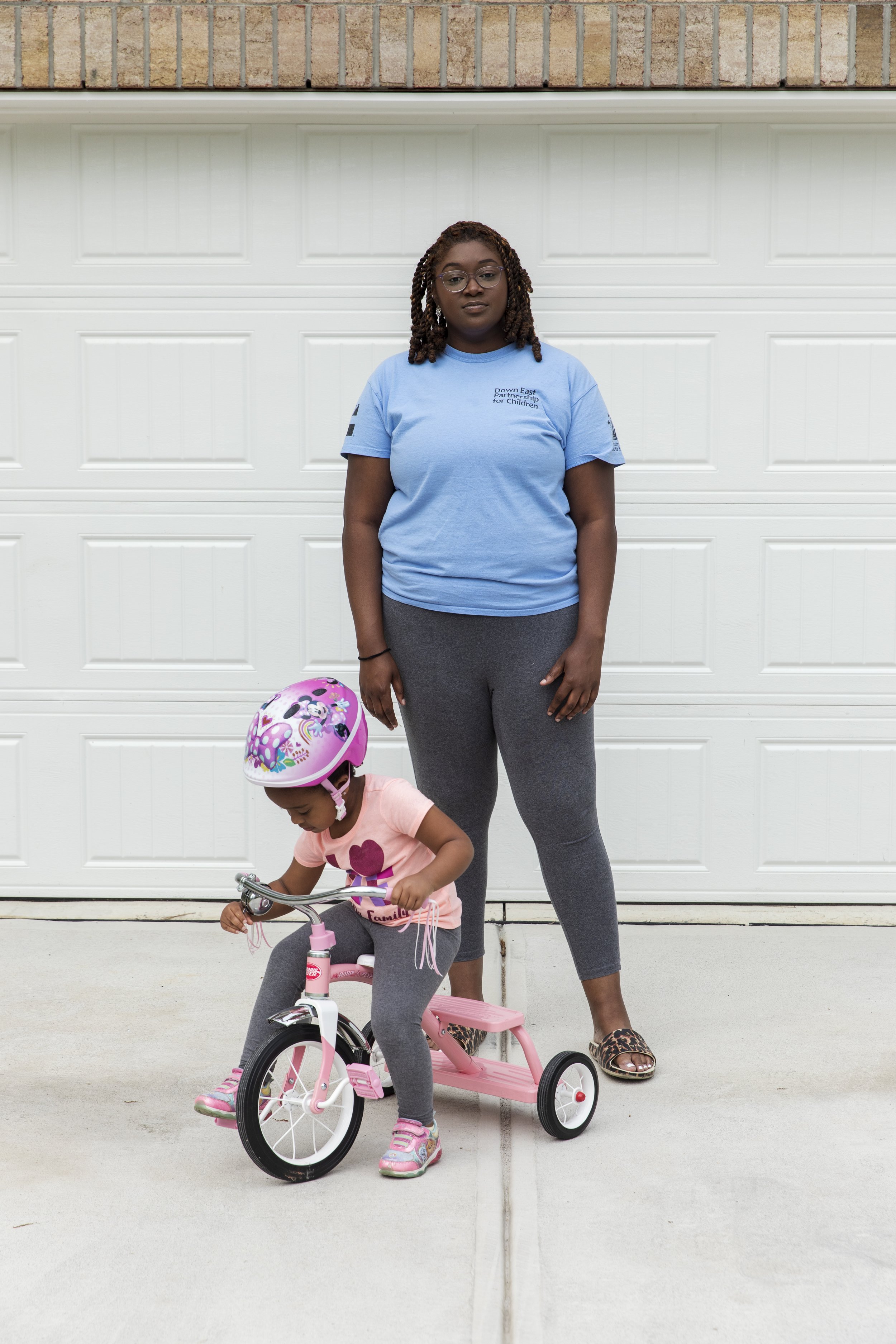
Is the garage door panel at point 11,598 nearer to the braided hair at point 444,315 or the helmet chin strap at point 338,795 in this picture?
the braided hair at point 444,315

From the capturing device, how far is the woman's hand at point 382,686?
9.12 ft

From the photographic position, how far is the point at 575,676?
8.82 ft

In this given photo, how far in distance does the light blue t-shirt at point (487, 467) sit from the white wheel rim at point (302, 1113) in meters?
0.93

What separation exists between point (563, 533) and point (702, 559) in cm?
139

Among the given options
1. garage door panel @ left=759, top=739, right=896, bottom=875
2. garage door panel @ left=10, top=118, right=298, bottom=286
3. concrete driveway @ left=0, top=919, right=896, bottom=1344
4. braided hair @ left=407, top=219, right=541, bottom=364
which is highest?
garage door panel @ left=10, top=118, right=298, bottom=286

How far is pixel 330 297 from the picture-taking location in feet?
13.1

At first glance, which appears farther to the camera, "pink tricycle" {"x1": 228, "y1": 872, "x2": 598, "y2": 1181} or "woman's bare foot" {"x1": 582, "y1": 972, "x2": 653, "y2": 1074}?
"woman's bare foot" {"x1": 582, "y1": 972, "x2": 653, "y2": 1074}

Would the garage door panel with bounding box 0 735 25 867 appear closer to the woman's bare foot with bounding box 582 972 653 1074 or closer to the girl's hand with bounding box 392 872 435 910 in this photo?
the woman's bare foot with bounding box 582 972 653 1074

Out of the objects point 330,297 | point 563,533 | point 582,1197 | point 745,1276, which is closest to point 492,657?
point 563,533

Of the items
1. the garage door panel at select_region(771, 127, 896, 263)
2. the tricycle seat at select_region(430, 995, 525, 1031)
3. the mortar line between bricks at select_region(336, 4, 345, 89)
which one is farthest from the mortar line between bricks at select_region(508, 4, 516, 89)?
the tricycle seat at select_region(430, 995, 525, 1031)

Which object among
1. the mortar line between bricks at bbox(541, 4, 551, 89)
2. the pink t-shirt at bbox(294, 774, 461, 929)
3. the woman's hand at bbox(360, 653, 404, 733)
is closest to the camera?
the pink t-shirt at bbox(294, 774, 461, 929)

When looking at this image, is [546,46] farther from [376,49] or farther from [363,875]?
[363,875]

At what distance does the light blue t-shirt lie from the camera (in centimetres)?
266

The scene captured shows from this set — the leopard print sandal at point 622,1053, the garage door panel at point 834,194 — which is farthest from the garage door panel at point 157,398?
the leopard print sandal at point 622,1053
